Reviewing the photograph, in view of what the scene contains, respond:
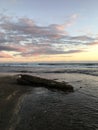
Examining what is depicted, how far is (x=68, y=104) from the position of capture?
26.0 feet

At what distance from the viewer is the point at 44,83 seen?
476 inches

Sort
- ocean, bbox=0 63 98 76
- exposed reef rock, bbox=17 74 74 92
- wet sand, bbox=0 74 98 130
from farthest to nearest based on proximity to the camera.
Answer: ocean, bbox=0 63 98 76 → exposed reef rock, bbox=17 74 74 92 → wet sand, bbox=0 74 98 130

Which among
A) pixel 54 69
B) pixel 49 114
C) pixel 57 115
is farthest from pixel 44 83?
pixel 54 69

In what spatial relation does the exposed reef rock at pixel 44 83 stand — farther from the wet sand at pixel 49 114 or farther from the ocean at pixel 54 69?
the ocean at pixel 54 69

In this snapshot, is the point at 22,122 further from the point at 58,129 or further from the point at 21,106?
the point at 21,106

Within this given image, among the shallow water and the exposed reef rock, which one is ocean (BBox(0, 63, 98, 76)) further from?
the shallow water

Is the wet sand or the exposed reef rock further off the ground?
the exposed reef rock

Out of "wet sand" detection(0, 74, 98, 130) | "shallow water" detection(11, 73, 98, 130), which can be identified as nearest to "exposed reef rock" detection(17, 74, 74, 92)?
"shallow water" detection(11, 73, 98, 130)

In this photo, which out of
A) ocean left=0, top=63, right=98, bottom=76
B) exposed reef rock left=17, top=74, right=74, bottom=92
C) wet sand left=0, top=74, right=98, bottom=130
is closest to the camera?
wet sand left=0, top=74, right=98, bottom=130

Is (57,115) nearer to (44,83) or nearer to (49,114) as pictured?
(49,114)

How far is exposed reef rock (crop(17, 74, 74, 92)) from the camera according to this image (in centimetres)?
1128

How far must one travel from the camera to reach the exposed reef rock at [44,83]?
11.3m

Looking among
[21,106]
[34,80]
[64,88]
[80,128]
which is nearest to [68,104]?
[21,106]

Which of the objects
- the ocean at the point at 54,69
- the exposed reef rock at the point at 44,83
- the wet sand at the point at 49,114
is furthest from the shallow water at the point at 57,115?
the ocean at the point at 54,69
